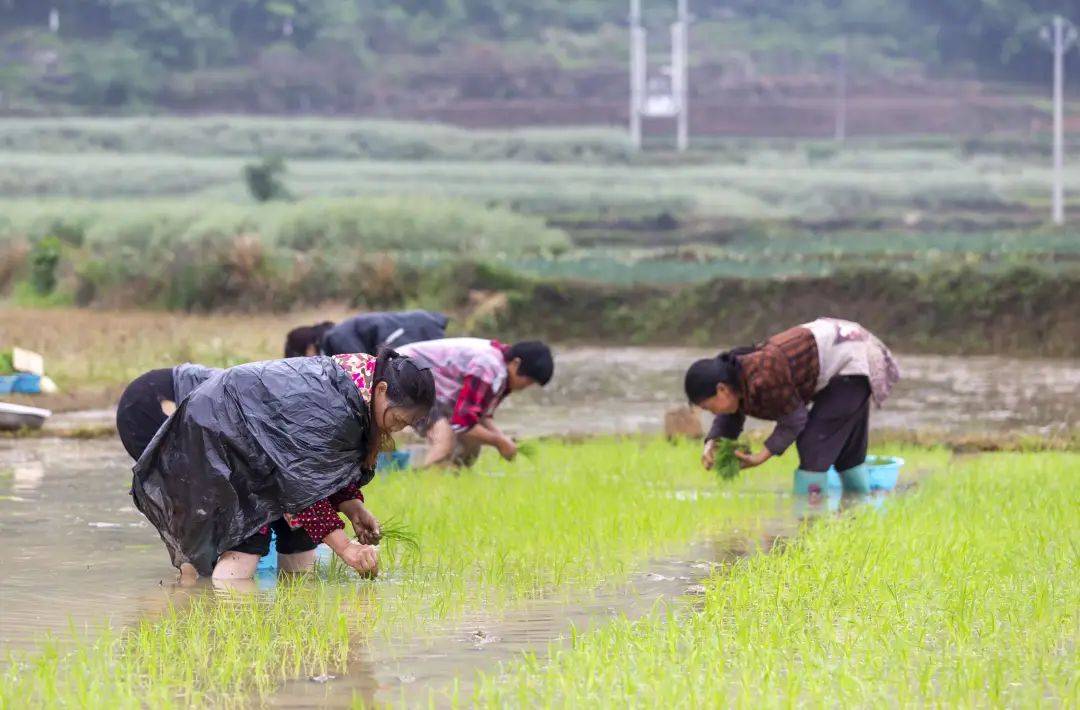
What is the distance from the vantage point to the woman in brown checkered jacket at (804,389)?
329 inches

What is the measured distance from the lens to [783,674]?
16.0 feet

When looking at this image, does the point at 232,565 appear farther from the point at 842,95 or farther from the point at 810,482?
the point at 842,95

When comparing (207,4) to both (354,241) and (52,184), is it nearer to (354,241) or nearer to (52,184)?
(52,184)

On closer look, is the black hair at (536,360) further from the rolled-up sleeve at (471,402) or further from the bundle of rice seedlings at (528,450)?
the bundle of rice seedlings at (528,450)

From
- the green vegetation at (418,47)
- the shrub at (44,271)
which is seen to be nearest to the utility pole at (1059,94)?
the green vegetation at (418,47)

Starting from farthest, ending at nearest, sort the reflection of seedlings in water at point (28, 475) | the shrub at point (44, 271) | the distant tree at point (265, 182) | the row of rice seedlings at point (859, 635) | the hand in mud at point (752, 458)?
1. the distant tree at point (265, 182)
2. the shrub at point (44, 271)
3. the reflection of seedlings in water at point (28, 475)
4. the hand in mud at point (752, 458)
5. the row of rice seedlings at point (859, 635)

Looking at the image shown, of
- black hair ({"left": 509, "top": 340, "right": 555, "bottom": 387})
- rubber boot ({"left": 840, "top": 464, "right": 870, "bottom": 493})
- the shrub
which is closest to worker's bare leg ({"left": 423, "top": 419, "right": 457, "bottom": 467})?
black hair ({"left": 509, "top": 340, "right": 555, "bottom": 387})

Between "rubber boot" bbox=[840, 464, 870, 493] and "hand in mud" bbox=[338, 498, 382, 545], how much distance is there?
11.8 ft

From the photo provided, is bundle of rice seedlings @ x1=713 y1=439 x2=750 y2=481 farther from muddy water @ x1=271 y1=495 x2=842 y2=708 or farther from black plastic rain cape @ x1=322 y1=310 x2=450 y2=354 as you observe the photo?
black plastic rain cape @ x1=322 y1=310 x2=450 y2=354

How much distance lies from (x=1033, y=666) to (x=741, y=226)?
3383 cm

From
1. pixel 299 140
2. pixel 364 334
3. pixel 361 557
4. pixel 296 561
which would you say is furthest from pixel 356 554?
pixel 299 140

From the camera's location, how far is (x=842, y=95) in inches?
1622

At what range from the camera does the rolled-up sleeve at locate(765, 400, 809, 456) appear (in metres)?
8.57

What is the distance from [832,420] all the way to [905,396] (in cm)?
818
